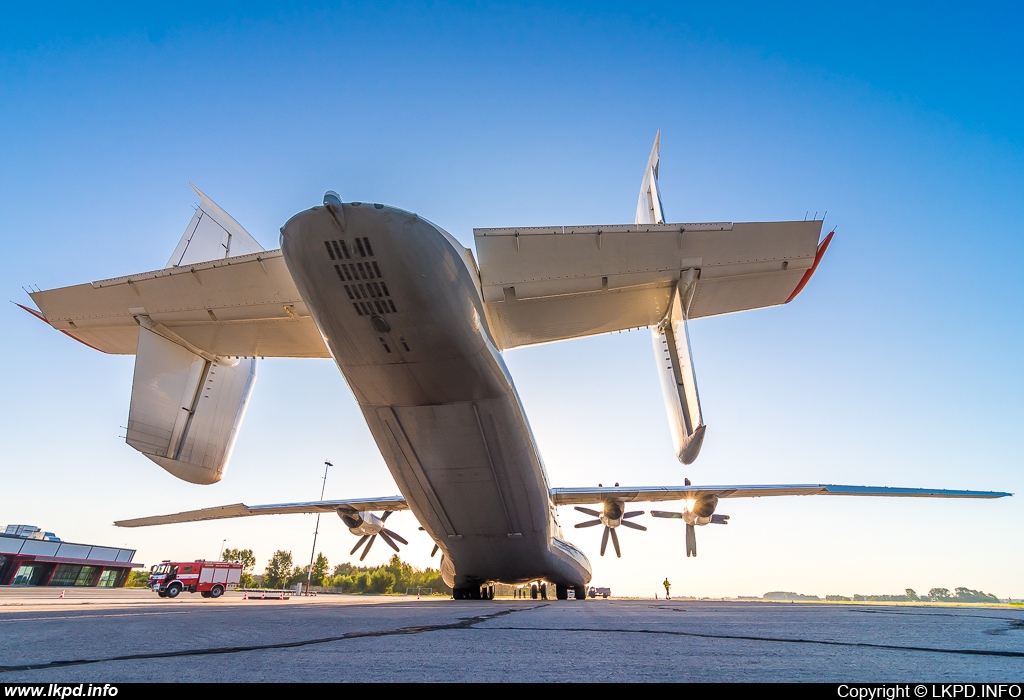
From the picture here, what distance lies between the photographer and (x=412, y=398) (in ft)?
27.2

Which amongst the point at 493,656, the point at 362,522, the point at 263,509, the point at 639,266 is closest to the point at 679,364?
the point at 639,266

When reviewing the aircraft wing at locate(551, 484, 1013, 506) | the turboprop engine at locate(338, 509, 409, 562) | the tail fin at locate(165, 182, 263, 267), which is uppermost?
the tail fin at locate(165, 182, 263, 267)

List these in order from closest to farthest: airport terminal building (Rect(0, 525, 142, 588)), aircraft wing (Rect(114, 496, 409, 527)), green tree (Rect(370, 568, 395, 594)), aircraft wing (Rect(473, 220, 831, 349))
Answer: aircraft wing (Rect(473, 220, 831, 349))
aircraft wing (Rect(114, 496, 409, 527))
airport terminal building (Rect(0, 525, 142, 588))
green tree (Rect(370, 568, 395, 594))

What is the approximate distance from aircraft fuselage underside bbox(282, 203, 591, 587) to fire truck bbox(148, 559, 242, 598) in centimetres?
1710

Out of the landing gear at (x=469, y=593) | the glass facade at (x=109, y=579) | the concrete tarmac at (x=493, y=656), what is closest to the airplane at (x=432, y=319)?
the landing gear at (x=469, y=593)

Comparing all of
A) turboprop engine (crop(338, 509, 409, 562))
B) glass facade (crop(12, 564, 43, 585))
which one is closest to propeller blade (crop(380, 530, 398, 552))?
turboprop engine (crop(338, 509, 409, 562))

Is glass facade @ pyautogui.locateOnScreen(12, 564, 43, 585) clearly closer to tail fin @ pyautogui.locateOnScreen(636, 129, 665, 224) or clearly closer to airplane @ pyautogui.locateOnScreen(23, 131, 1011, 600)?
airplane @ pyautogui.locateOnScreen(23, 131, 1011, 600)

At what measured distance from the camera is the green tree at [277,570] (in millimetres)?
73500

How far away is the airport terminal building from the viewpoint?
117 feet

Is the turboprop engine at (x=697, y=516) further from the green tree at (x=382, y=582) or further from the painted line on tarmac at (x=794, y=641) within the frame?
the green tree at (x=382, y=582)

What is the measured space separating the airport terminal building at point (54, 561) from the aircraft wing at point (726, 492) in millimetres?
42528

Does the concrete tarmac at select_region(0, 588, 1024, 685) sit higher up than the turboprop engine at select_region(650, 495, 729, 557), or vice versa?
the turboprop engine at select_region(650, 495, 729, 557)

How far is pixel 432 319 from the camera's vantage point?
7035 mm

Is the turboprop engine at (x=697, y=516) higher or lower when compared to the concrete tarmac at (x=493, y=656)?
higher
